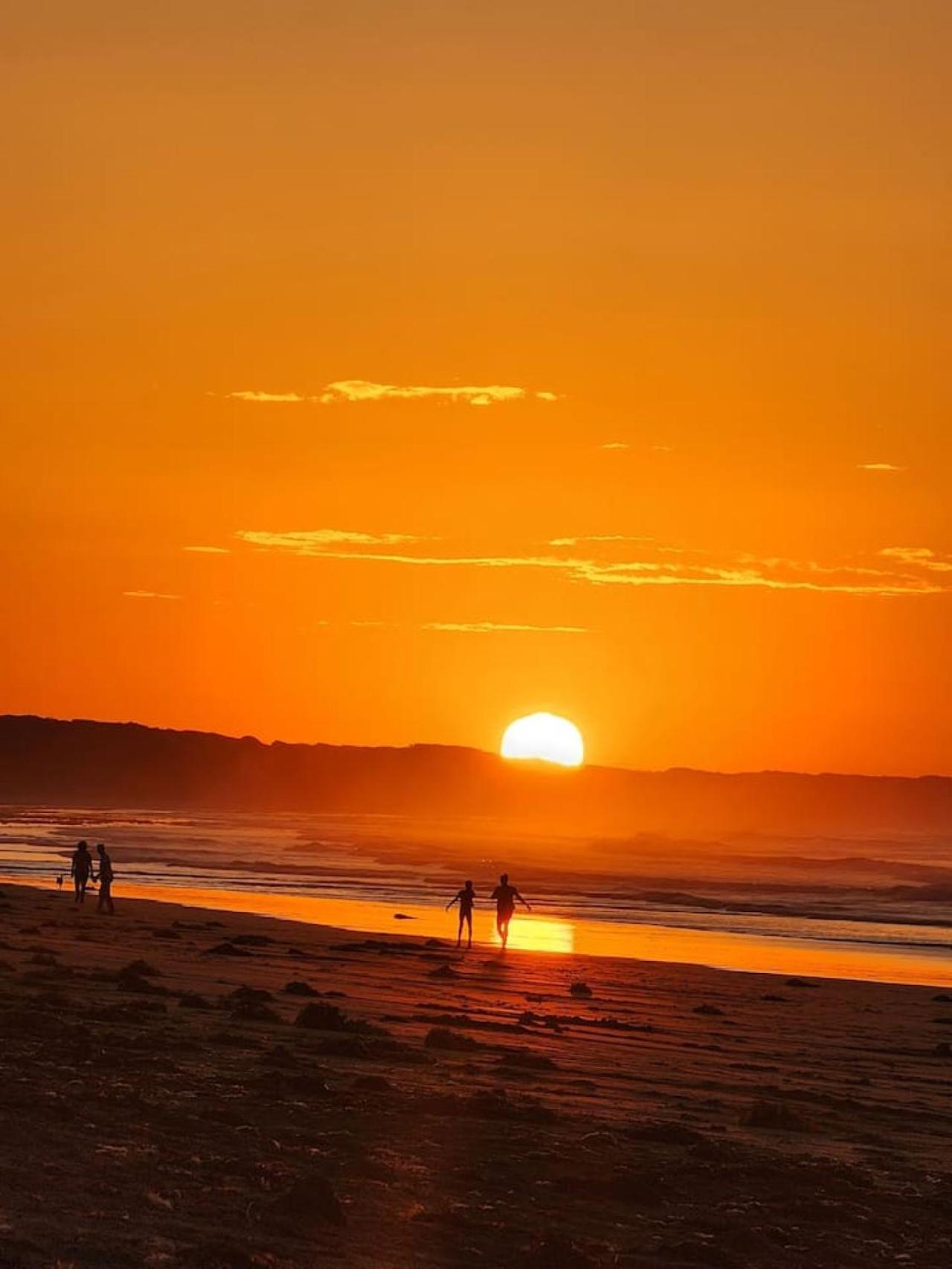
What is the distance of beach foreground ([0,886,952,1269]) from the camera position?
9875 millimetres

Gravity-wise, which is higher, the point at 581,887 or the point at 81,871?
the point at 581,887

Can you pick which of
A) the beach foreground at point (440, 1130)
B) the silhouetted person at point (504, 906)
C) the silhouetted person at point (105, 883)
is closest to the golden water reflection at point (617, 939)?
the silhouetted person at point (504, 906)

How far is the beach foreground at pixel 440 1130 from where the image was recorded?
9875 millimetres

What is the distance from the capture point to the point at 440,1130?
13289mm

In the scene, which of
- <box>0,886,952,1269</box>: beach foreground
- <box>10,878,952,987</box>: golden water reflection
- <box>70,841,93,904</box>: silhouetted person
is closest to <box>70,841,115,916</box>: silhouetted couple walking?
<box>70,841,93,904</box>: silhouetted person

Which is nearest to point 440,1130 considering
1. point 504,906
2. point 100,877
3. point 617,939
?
point 504,906

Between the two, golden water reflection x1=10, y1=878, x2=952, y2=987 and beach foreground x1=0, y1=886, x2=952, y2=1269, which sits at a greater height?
golden water reflection x1=10, y1=878, x2=952, y2=987

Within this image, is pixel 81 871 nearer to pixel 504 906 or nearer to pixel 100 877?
pixel 100 877

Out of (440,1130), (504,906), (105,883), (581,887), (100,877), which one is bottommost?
(440,1130)

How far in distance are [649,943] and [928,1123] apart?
90.7 feet

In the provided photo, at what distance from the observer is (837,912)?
63156 millimetres

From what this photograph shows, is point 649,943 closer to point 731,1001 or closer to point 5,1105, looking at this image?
point 731,1001

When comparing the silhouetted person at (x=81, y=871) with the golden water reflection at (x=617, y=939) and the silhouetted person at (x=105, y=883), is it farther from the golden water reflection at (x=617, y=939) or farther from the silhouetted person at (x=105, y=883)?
the golden water reflection at (x=617, y=939)

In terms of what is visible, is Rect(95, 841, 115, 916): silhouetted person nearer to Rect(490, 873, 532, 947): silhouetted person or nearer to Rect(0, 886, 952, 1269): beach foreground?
Rect(490, 873, 532, 947): silhouetted person
